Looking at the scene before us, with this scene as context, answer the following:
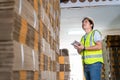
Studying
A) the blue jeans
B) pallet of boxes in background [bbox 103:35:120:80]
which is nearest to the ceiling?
pallet of boxes in background [bbox 103:35:120:80]

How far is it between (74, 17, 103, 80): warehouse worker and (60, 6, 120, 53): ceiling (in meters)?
3.61

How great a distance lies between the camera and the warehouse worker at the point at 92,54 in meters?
3.50

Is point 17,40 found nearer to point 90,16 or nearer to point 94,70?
point 94,70

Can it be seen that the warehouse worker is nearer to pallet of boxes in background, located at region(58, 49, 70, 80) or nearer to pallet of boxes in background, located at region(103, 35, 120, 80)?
pallet of boxes in background, located at region(58, 49, 70, 80)

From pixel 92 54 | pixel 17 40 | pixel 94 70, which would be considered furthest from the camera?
pixel 92 54

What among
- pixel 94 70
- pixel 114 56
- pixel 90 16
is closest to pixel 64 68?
pixel 94 70

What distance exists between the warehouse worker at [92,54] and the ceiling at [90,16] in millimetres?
3611

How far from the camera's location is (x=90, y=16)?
848 cm

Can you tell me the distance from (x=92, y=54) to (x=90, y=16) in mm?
5020

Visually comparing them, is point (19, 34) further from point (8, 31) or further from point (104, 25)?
point (104, 25)

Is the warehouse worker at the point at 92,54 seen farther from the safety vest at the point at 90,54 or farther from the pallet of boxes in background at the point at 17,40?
the pallet of boxes in background at the point at 17,40

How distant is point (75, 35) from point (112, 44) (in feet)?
11.0

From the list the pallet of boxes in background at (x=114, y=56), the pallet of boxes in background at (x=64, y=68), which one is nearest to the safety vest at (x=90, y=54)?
the pallet of boxes in background at (x=64, y=68)

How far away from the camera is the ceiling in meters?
7.66
